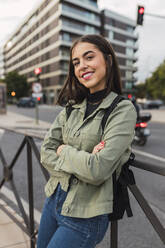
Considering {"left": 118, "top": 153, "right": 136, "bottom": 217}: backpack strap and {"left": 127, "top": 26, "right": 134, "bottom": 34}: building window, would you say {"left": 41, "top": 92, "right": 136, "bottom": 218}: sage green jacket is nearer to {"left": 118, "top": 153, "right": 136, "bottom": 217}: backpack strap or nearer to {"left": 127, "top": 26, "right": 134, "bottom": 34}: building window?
{"left": 118, "top": 153, "right": 136, "bottom": 217}: backpack strap

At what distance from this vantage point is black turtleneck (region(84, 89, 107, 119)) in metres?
1.36

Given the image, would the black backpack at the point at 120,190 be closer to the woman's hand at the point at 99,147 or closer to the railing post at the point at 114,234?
the woman's hand at the point at 99,147

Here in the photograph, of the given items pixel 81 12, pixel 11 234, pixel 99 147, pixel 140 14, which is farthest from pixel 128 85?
pixel 99 147

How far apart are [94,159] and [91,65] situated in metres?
0.54

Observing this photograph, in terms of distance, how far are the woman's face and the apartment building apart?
144ft

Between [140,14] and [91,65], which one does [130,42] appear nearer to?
[140,14]

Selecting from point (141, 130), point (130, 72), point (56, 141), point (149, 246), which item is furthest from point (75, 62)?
point (130, 72)

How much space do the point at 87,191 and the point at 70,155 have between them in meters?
0.21

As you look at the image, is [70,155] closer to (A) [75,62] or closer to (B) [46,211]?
(B) [46,211]

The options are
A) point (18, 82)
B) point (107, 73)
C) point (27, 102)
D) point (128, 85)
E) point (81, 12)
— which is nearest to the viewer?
point (107, 73)

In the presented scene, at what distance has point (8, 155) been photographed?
6043mm

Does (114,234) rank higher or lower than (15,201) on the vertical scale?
higher

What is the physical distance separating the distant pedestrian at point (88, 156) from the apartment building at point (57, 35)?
4389 centimetres

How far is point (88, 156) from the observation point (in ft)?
3.74
